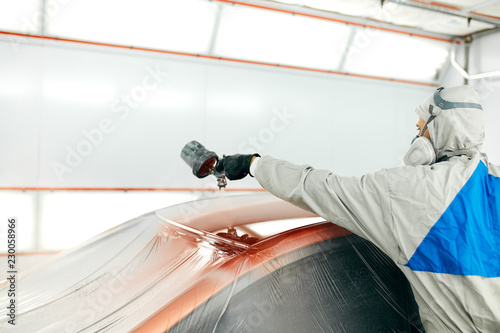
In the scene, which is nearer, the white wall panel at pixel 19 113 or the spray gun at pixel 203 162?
the spray gun at pixel 203 162

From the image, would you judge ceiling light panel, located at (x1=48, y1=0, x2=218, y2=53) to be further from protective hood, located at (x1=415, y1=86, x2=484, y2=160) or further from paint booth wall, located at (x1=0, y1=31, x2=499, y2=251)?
protective hood, located at (x1=415, y1=86, x2=484, y2=160)

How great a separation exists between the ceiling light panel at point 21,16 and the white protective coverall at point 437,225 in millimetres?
3978

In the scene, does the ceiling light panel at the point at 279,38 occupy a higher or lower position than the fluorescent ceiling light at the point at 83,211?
higher

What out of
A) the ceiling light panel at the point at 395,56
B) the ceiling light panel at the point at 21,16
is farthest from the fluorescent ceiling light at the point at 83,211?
the ceiling light panel at the point at 395,56

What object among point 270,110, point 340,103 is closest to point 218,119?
point 270,110

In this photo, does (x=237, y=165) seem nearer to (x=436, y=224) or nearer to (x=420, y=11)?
(x=436, y=224)

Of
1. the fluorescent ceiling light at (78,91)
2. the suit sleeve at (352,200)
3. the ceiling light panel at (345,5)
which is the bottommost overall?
the suit sleeve at (352,200)

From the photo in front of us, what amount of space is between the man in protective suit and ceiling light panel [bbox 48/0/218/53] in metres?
3.84

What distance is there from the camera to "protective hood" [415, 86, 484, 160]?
1.58m

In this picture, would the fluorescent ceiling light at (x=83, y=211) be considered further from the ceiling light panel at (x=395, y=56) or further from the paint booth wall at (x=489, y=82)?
the paint booth wall at (x=489, y=82)

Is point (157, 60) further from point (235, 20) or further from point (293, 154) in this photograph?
point (293, 154)

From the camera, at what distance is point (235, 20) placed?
5027 millimetres

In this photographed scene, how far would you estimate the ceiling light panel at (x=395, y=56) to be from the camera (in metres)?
5.81

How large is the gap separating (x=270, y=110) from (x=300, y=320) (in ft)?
14.2
